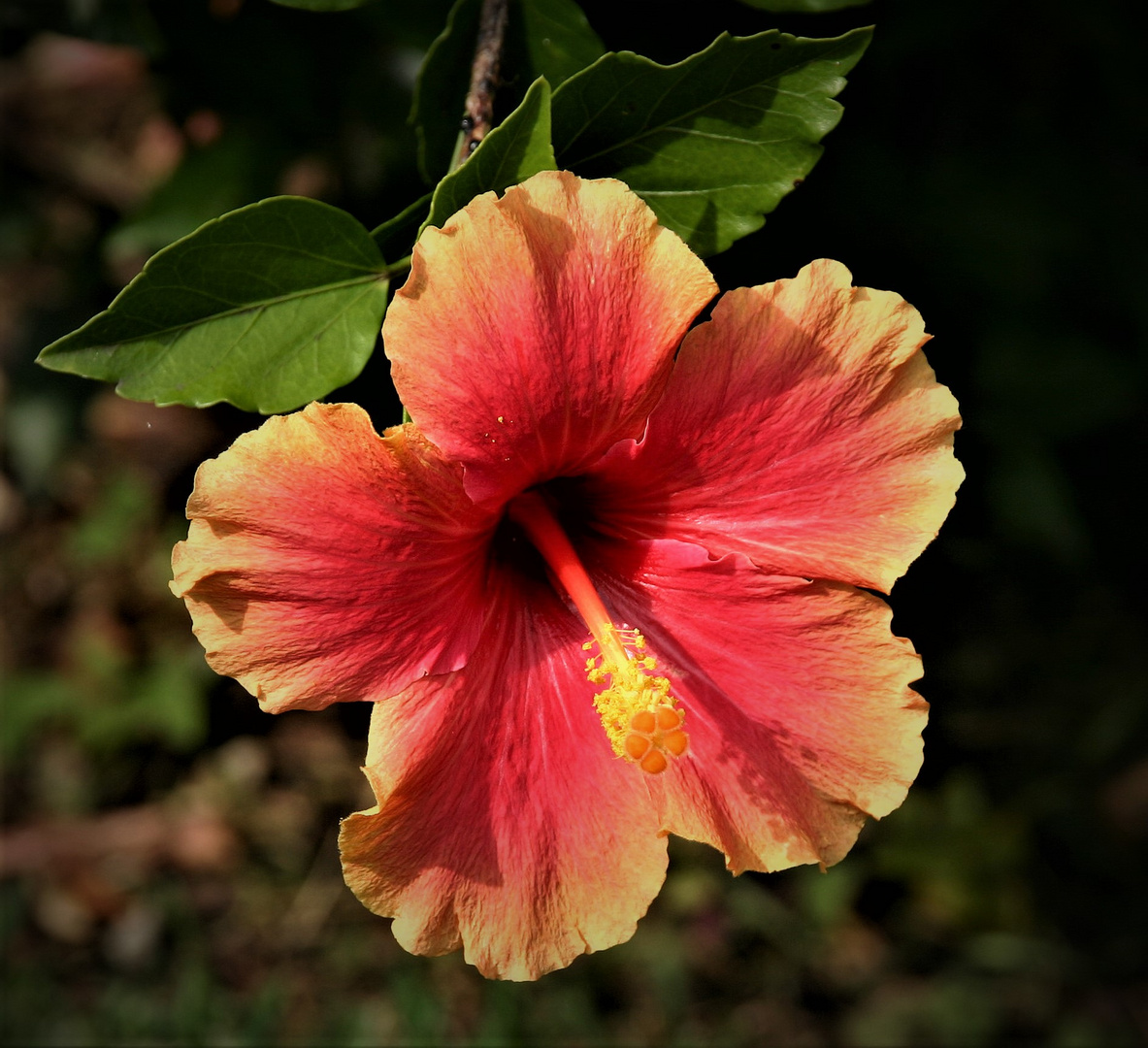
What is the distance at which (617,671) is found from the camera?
45.8 inches

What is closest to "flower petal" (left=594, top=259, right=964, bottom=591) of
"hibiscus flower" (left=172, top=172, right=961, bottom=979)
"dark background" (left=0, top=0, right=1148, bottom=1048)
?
"hibiscus flower" (left=172, top=172, right=961, bottom=979)

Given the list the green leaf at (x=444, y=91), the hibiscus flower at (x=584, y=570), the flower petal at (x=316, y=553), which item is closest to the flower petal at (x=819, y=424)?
the hibiscus flower at (x=584, y=570)

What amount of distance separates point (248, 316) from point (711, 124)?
0.58 meters

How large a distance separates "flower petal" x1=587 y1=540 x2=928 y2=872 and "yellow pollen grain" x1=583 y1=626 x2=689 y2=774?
7 centimetres

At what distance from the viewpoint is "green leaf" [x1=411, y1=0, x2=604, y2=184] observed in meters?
1.28

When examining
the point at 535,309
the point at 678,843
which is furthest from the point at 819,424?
the point at 678,843

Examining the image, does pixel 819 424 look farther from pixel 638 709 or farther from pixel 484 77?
pixel 484 77

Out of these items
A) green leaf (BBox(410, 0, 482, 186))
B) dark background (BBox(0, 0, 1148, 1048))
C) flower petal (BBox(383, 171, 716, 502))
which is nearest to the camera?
flower petal (BBox(383, 171, 716, 502))

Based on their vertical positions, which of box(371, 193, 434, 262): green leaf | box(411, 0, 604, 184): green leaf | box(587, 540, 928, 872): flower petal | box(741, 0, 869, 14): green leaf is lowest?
box(587, 540, 928, 872): flower petal

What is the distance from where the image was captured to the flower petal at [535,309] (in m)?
1.02

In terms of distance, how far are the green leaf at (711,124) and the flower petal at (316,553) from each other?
1.36ft

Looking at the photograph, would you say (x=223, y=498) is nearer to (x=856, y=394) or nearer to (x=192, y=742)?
(x=856, y=394)

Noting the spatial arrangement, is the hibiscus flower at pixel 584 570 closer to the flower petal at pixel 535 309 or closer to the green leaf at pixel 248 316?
the flower petal at pixel 535 309

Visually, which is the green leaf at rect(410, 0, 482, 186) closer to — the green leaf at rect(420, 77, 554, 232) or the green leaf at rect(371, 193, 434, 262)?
the green leaf at rect(371, 193, 434, 262)
